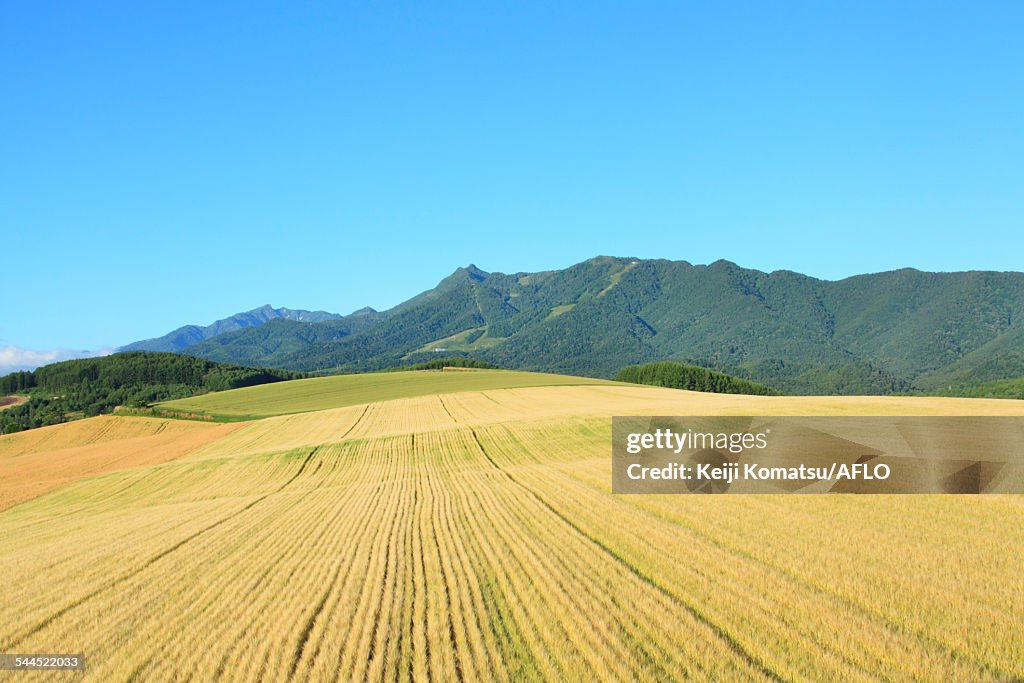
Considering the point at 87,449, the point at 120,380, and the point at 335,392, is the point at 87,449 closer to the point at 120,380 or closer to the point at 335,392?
the point at 335,392

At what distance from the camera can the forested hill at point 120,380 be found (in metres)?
133

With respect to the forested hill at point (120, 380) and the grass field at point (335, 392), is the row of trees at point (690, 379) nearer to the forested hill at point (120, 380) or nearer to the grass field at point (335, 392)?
the grass field at point (335, 392)

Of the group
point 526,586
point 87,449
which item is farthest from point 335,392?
point 526,586

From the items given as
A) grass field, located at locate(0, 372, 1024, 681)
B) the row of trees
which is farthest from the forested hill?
grass field, located at locate(0, 372, 1024, 681)

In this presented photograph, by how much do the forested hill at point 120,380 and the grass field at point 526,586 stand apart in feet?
394

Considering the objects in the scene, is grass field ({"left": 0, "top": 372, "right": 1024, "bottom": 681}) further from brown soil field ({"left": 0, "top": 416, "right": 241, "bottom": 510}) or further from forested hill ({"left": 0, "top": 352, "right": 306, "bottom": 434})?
forested hill ({"left": 0, "top": 352, "right": 306, "bottom": 434})

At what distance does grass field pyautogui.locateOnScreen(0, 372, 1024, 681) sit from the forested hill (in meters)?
120

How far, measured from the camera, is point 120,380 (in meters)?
150

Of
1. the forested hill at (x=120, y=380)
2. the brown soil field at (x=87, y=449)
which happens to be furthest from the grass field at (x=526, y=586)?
the forested hill at (x=120, y=380)

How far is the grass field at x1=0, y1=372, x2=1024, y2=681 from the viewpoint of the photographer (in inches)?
410

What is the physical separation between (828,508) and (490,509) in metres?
11.4

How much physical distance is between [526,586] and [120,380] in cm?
16481

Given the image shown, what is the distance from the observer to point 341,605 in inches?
539

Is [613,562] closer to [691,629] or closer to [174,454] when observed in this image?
[691,629]
